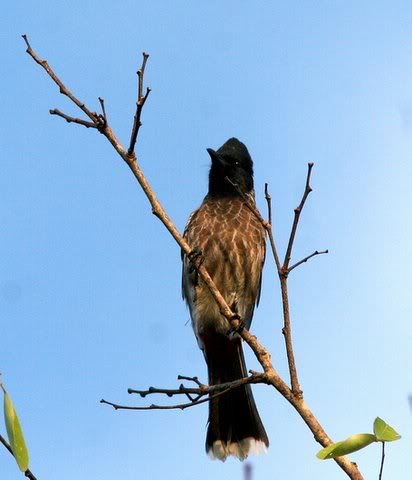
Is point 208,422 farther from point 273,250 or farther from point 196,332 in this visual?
point 273,250

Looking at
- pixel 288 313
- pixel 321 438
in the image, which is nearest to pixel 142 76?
pixel 288 313

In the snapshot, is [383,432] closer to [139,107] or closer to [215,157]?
[139,107]

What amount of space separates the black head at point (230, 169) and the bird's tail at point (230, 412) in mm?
1418

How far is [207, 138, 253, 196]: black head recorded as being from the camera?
7.37 m

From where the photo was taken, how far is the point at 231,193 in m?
7.31

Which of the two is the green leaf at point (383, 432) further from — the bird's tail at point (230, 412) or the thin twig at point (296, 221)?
the bird's tail at point (230, 412)

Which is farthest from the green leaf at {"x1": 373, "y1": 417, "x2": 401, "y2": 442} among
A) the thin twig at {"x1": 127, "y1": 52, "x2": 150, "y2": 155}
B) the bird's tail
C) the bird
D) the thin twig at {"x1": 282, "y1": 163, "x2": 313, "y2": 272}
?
the bird

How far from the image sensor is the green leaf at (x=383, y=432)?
2707 millimetres

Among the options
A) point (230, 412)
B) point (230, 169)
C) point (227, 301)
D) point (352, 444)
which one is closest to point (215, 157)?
point (230, 169)

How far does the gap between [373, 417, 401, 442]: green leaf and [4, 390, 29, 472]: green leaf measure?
1101 mm

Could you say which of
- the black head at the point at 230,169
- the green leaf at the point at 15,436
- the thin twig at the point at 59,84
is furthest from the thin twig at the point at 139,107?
the black head at the point at 230,169

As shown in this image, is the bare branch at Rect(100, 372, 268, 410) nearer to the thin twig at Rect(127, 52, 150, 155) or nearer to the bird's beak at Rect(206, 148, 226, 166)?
the thin twig at Rect(127, 52, 150, 155)

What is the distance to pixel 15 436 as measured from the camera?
8.08ft

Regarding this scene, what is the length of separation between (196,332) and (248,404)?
689 mm
